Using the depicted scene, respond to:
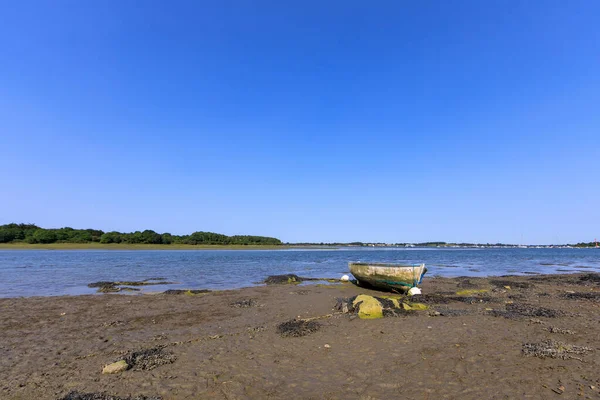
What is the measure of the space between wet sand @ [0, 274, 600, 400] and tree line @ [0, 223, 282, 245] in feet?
311

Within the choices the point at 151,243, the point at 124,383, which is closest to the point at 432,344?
the point at 124,383

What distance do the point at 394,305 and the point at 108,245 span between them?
10036 centimetres

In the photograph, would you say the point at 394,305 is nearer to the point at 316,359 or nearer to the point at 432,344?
the point at 432,344

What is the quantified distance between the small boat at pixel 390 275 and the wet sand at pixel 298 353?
487cm

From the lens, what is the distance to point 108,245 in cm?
9600

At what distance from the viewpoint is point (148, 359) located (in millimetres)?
7684

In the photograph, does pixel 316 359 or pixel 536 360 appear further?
pixel 316 359

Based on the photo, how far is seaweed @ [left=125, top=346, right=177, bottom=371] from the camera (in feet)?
23.9

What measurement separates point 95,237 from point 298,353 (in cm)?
10910

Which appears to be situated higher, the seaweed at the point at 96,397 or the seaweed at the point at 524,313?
the seaweed at the point at 524,313

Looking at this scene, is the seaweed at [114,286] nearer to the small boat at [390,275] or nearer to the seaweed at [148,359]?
the small boat at [390,275]

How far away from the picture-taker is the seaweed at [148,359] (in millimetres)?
7280

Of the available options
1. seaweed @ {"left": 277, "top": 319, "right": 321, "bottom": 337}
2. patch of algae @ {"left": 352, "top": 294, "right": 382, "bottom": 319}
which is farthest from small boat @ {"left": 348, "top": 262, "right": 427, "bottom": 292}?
seaweed @ {"left": 277, "top": 319, "right": 321, "bottom": 337}

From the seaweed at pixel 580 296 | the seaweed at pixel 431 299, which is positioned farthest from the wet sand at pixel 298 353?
the seaweed at pixel 580 296
